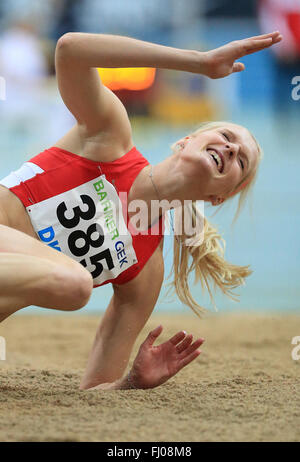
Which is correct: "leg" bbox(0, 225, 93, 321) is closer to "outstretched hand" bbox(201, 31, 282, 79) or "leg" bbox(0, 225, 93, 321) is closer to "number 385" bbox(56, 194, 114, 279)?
"number 385" bbox(56, 194, 114, 279)

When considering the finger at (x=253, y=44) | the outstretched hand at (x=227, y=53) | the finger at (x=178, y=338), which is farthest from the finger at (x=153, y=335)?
the finger at (x=253, y=44)

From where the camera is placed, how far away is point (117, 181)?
2.63 meters

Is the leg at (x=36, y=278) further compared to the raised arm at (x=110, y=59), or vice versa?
the raised arm at (x=110, y=59)

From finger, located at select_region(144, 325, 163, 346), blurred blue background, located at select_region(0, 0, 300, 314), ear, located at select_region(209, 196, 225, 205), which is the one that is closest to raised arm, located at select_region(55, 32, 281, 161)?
ear, located at select_region(209, 196, 225, 205)

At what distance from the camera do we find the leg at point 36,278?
2070 millimetres

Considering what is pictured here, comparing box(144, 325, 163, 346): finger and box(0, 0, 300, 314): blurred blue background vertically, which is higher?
box(0, 0, 300, 314): blurred blue background

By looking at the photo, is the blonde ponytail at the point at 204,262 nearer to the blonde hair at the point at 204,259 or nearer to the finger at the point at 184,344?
the blonde hair at the point at 204,259

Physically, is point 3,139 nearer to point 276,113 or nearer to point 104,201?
point 276,113

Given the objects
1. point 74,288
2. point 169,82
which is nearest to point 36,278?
point 74,288

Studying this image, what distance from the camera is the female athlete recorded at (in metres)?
2.37

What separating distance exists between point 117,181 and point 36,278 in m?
0.69

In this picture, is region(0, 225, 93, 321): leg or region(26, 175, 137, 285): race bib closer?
region(0, 225, 93, 321): leg

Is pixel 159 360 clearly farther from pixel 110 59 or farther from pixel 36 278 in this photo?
pixel 110 59

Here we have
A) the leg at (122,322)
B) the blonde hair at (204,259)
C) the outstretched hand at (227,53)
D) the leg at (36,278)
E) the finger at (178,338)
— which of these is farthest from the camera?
the blonde hair at (204,259)
